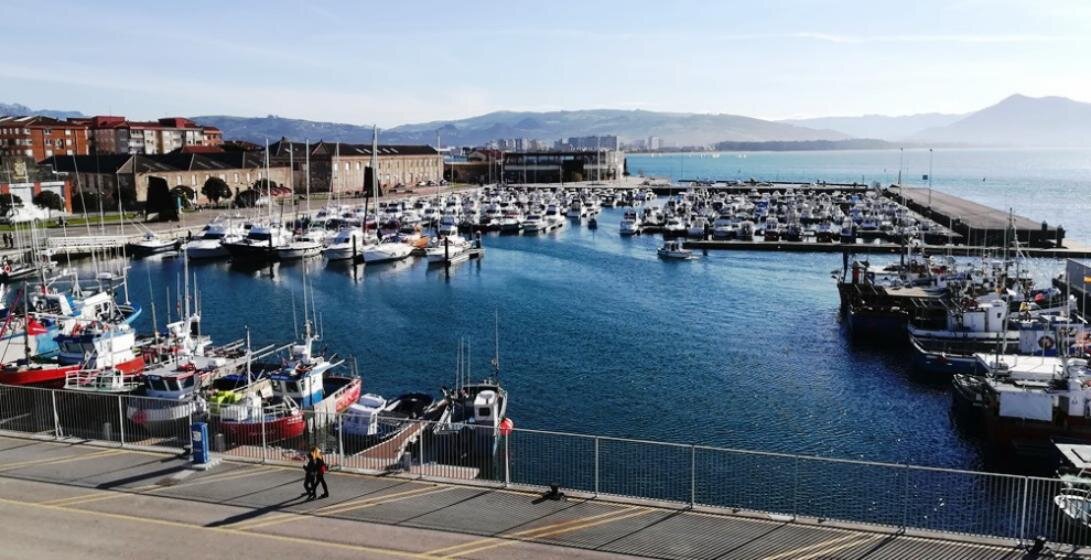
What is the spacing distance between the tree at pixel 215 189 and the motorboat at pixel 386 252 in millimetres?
34154

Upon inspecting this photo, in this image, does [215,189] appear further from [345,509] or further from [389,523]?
[389,523]

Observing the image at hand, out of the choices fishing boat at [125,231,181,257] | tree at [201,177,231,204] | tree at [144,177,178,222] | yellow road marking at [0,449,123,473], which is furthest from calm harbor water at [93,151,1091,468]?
tree at [201,177,231,204]

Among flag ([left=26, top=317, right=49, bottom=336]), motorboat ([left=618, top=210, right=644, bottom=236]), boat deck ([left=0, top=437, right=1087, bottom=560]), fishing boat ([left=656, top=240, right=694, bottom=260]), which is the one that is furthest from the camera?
motorboat ([left=618, top=210, right=644, bottom=236])

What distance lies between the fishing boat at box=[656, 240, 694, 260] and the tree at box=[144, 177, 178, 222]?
45981mm

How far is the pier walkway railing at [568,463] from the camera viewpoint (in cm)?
1906

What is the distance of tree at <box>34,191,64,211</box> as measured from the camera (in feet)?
260

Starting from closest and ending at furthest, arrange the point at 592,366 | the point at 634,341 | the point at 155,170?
the point at 592,366
the point at 634,341
the point at 155,170

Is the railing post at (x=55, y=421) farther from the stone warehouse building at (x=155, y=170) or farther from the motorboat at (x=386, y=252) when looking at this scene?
the stone warehouse building at (x=155, y=170)

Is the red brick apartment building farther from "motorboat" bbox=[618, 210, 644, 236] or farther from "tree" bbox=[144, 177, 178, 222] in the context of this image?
"motorboat" bbox=[618, 210, 644, 236]

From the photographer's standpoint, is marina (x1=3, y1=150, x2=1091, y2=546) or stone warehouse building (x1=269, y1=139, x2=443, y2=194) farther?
stone warehouse building (x1=269, y1=139, x2=443, y2=194)

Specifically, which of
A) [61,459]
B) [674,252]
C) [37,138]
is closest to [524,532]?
[61,459]

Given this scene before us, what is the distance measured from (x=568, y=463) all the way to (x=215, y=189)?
271 ft

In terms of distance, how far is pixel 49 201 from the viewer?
79.2m

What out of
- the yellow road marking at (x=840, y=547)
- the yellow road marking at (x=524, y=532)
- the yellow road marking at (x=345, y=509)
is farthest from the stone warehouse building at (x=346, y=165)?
the yellow road marking at (x=840, y=547)
